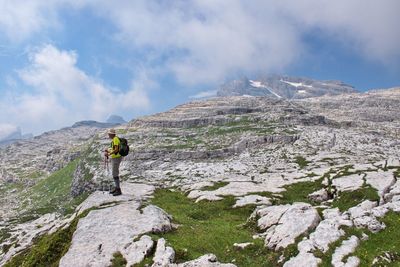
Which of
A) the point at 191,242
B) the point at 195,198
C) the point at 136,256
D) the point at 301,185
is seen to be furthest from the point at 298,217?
the point at 301,185

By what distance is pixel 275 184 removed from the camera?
203ft

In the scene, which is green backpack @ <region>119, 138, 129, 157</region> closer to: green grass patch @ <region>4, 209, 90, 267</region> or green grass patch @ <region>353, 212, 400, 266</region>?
green grass patch @ <region>4, 209, 90, 267</region>

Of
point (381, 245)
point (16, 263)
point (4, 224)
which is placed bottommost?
point (4, 224)

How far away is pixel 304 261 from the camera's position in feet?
77.2

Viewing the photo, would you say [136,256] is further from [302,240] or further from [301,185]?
[301,185]

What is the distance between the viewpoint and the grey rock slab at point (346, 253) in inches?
885

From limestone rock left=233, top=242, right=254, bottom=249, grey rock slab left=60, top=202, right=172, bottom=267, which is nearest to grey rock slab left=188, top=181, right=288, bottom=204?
grey rock slab left=60, top=202, right=172, bottom=267

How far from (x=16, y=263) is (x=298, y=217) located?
78.7 feet

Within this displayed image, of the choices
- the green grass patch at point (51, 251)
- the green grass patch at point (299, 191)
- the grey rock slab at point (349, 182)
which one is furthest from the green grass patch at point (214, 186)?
the green grass patch at point (51, 251)

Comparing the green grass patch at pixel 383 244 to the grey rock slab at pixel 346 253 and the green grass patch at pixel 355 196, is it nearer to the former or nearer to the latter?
the grey rock slab at pixel 346 253

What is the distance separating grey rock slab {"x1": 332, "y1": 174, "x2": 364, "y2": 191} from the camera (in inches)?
2010

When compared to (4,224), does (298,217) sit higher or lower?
higher

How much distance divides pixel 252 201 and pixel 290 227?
1811 cm

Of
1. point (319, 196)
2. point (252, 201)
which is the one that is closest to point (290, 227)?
point (252, 201)
